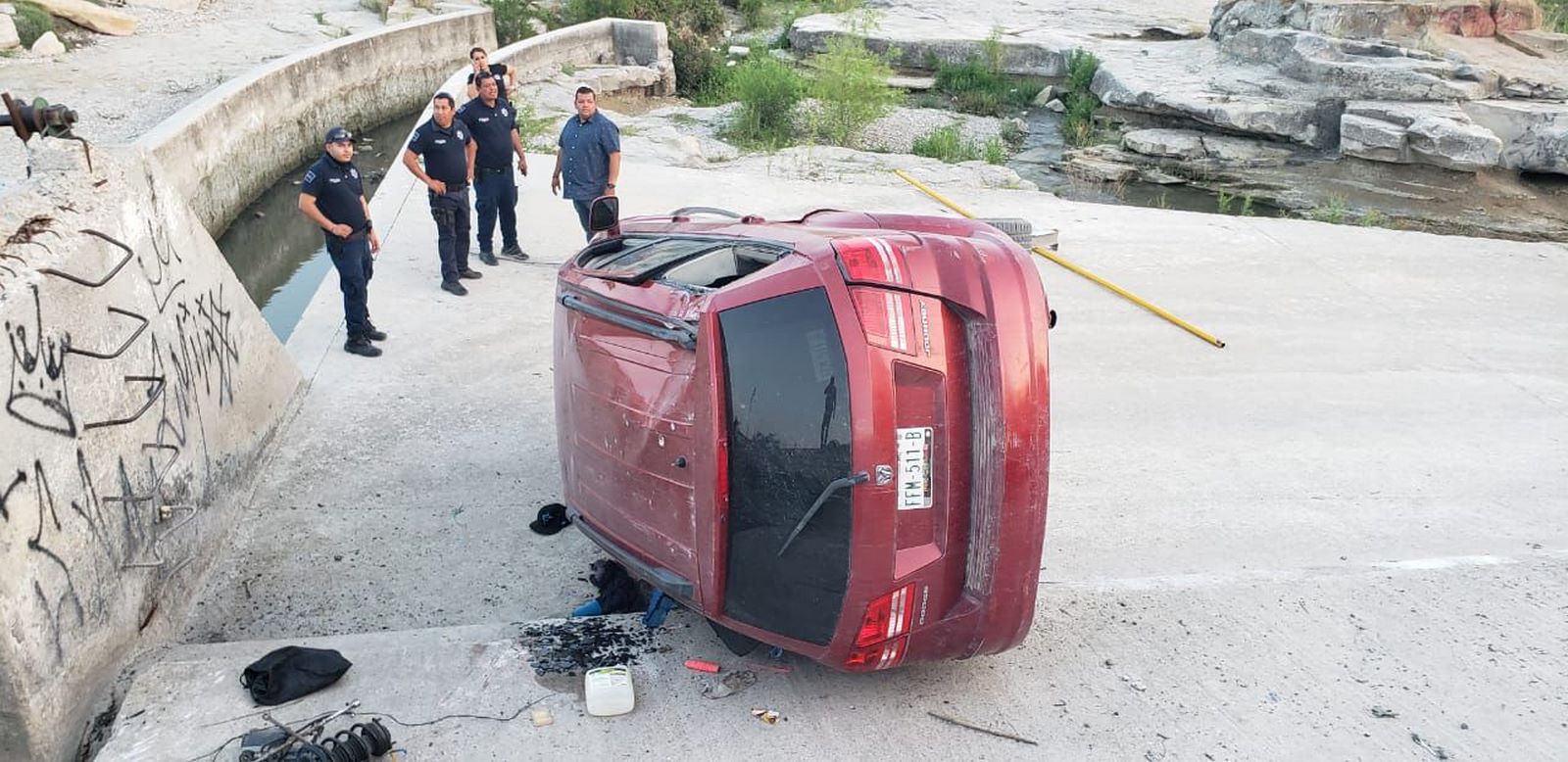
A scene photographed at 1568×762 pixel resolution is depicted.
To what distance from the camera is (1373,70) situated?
17125mm

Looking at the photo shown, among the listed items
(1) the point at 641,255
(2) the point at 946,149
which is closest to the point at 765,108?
(2) the point at 946,149

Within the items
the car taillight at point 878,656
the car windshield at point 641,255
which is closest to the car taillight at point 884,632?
the car taillight at point 878,656

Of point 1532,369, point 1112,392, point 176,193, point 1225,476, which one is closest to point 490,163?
point 176,193

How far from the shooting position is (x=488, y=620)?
4992mm

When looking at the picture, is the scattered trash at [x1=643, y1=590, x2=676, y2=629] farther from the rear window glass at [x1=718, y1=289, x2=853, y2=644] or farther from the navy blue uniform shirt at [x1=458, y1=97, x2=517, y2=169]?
the navy blue uniform shirt at [x1=458, y1=97, x2=517, y2=169]

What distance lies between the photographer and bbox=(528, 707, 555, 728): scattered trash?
3.86 m

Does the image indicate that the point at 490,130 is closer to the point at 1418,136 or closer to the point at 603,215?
the point at 603,215

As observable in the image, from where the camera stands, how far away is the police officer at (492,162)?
358 inches

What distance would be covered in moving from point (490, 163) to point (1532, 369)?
7.97m

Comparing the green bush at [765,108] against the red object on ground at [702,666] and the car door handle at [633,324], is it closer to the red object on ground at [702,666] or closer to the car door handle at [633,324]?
the car door handle at [633,324]

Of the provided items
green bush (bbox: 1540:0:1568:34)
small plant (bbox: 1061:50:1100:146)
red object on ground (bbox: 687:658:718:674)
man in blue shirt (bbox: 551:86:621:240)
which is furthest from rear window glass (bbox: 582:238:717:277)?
green bush (bbox: 1540:0:1568:34)

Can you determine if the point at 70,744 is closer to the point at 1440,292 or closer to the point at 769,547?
the point at 769,547

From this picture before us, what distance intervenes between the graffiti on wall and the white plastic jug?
5.70 ft

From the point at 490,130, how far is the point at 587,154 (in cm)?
79
